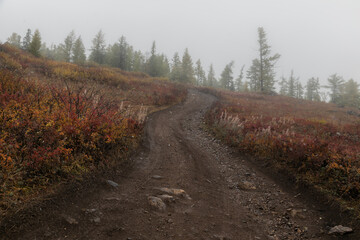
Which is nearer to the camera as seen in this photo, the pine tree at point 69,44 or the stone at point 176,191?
the stone at point 176,191

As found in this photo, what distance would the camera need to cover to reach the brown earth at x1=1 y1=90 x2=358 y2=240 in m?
2.94

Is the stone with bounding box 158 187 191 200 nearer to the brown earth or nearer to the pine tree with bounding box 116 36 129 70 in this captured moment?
the brown earth

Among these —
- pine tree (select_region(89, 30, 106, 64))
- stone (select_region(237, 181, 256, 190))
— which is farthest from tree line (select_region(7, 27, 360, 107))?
stone (select_region(237, 181, 256, 190))

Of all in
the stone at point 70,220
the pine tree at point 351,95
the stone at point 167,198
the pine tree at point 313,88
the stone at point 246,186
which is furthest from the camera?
the pine tree at point 313,88

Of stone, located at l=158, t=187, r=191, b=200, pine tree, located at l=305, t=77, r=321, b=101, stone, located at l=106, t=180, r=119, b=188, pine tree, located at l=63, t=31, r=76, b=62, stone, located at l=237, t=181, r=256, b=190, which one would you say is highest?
pine tree, located at l=63, t=31, r=76, b=62

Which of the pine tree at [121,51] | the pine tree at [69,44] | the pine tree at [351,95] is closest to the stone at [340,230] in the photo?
the pine tree at [351,95]

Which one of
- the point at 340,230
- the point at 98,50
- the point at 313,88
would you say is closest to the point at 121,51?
the point at 98,50

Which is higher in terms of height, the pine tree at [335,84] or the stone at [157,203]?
the pine tree at [335,84]

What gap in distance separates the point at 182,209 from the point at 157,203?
58 centimetres

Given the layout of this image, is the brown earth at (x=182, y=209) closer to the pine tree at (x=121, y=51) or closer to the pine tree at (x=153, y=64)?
the pine tree at (x=121, y=51)

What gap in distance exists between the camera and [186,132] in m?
11.5

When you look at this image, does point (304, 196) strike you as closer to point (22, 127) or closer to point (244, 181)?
point (244, 181)

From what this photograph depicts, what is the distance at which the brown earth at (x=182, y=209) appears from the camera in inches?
116

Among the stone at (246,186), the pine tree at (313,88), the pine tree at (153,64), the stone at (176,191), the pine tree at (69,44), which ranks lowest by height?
the stone at (246,186)
